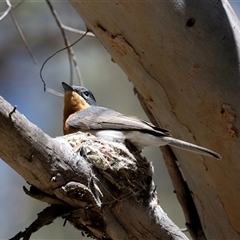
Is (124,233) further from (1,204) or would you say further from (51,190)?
(1,204)

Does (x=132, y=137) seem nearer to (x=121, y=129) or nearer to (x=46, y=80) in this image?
(x=121, y=129)

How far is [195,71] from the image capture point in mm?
2234

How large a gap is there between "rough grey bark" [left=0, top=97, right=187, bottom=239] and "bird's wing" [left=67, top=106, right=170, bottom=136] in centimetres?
30

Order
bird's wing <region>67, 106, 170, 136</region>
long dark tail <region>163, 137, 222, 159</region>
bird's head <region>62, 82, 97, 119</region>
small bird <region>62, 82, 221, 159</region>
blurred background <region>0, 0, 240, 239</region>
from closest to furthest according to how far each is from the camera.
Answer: long dark tail <region>163, 137, 222, 159</region> < small bird <region>62, 82, 221, 159</region> < bird's wing <region>67, 106, 170, 136</region> < bird's head <region>62, 82, 97, 119</region> < blurred background <region>0, 0, 240, 239</region>

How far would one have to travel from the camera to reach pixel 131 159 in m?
2.50

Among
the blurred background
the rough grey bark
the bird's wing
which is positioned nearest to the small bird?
the bird's wing

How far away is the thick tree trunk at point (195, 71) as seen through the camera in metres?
2.20

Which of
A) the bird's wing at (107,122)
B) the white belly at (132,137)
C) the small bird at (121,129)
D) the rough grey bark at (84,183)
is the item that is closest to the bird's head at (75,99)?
the small bird at (121,129)

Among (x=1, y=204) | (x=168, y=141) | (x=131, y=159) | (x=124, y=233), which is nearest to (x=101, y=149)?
(x=131, y=159)

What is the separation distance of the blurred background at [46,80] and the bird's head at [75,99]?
5.41 ft

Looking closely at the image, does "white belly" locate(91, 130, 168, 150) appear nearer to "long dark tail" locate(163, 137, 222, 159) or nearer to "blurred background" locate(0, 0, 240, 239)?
"long dark tail" locate(163, 137, 222, 159)

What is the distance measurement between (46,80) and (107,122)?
9.71ft

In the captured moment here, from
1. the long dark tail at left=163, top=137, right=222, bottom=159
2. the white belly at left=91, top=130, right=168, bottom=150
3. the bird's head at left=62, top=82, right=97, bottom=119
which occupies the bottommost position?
the long dark tail at left=163, top=137, right=222, bottom=159

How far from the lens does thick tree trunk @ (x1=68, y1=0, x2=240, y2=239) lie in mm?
2199
